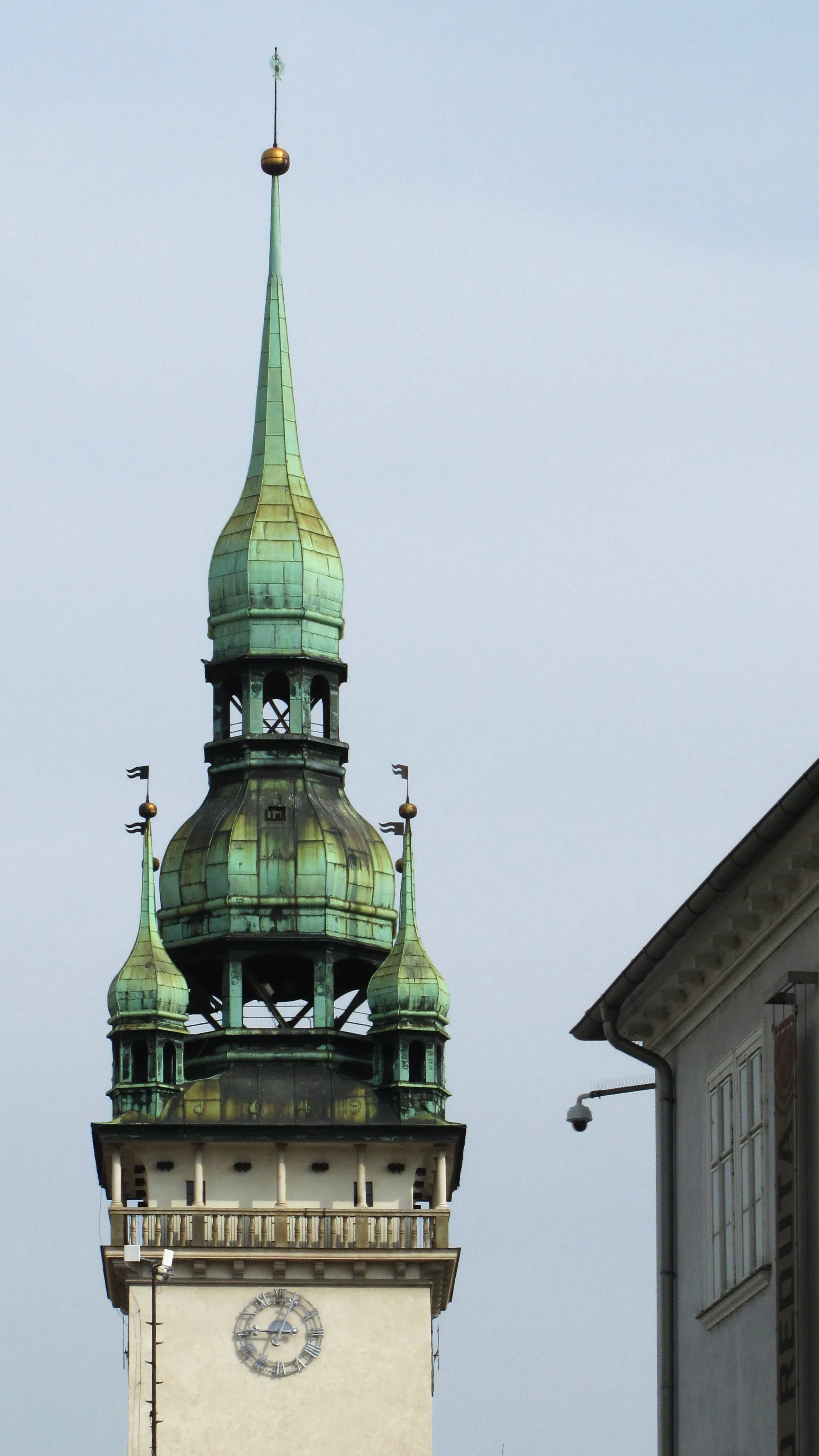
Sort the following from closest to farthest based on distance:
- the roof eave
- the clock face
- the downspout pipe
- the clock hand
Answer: the roof eave
the downspout pipe
the clock face
the clock hand

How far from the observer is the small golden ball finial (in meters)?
106

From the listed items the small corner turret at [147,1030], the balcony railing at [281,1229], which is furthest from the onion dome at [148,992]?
the balcony railing at [281,1229]

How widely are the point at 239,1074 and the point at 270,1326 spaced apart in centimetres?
562

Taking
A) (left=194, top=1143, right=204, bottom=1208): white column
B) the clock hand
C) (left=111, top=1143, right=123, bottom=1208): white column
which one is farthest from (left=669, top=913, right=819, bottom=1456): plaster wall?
Result: (left=111, top=1143, right=123, bottom=1208): white column

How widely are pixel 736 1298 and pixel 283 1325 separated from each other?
46434 millimetres

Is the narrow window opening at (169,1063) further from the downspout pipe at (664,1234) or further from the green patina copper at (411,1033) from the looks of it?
the downspout pipe at (664,1234)

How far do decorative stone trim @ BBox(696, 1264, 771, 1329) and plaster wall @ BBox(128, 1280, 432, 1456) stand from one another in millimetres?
43273

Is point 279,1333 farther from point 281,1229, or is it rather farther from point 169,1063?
point 169,1063

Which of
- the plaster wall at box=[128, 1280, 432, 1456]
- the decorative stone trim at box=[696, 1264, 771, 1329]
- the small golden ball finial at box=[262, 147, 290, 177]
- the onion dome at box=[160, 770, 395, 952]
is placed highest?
the small golden ball finial at box=[262, 147, 290, 177]

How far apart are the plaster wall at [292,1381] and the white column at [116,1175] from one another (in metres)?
1.80

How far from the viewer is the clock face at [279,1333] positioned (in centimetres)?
9012

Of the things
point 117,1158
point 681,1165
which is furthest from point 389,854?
point 681,1165

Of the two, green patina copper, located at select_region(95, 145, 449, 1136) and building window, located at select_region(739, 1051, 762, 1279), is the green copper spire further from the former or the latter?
building window, located at select_region(739, 1051, 762, 1279)

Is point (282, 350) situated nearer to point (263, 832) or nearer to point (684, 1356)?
point (263, 832)
